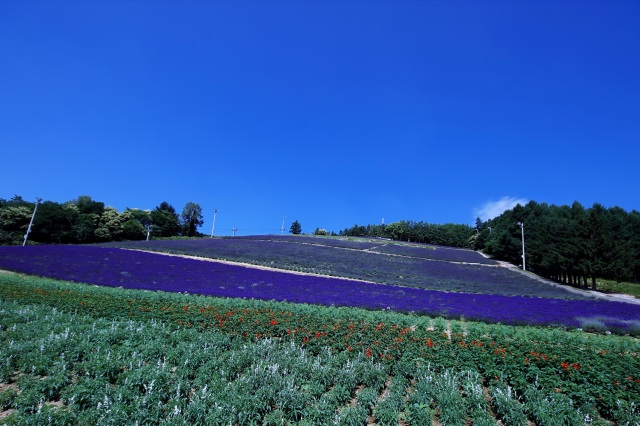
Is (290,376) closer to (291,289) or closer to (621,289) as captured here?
(291,289)

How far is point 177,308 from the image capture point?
1305 centimetres

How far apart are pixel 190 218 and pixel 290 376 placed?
106 meters

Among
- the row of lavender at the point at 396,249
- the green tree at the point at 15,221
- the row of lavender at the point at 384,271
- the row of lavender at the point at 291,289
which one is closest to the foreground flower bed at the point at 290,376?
the row of lavender at the point at 291,289

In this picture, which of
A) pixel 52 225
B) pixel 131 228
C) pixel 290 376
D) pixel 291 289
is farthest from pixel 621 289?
pixel 52 225

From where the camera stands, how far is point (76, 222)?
67875 millimetres

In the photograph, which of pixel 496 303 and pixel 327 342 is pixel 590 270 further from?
pixel 327 342

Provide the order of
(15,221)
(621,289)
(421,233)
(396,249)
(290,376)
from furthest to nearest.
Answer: (421,233) < (396,249) < (15,221) < (621,289) < (290,376)

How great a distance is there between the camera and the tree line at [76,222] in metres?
61.1

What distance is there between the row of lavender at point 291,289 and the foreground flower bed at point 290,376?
6.15 metres

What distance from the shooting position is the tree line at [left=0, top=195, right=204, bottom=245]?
61062mm

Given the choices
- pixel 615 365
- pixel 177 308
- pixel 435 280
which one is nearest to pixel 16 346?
pixel 177 308

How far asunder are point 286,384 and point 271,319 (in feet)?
16.3

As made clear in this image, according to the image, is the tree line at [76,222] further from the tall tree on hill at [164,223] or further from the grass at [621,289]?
the grass at [621,289]

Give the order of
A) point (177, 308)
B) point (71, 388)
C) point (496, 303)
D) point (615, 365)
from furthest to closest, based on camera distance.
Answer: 1. point (496, 303)
2. point (177, 308)
3. point (615, 365)
4. point (71, 388)
